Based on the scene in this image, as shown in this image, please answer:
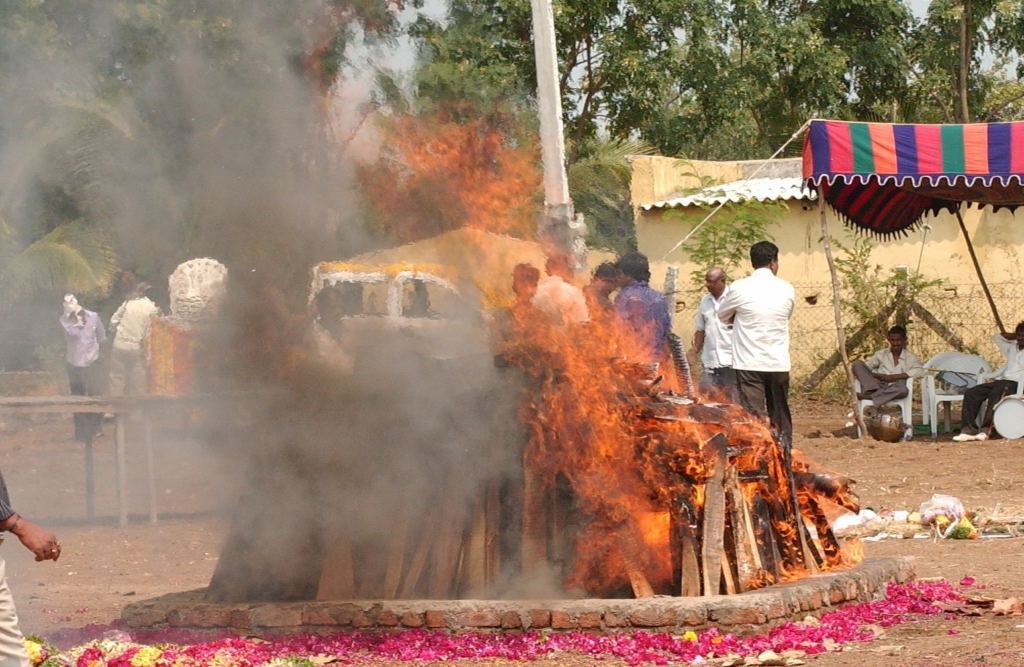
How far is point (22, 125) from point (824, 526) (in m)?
5.92

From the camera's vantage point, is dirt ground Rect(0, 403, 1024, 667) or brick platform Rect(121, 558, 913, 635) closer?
brick platform Rect(121, 558, 913, 635)

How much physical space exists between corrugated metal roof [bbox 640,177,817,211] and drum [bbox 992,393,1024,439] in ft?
20.0

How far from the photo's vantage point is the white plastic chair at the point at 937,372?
16953mm

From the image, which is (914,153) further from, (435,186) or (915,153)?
(435,186)

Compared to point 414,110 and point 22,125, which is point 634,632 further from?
point 22,125

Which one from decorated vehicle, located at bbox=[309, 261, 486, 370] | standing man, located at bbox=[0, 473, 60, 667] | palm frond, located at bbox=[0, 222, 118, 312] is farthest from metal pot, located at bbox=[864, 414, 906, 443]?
standing man, located at bbox=[0, 473, 60, 667]

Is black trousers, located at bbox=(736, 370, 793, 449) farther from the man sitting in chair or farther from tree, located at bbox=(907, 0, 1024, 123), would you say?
tree, located at bbox=(907, 0, 1024, 123)

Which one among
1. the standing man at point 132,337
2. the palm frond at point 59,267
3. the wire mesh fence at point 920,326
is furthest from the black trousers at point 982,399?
the palm frond at point 59,267

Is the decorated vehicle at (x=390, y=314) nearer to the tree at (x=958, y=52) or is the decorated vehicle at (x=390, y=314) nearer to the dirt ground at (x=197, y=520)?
the dirt ground at (x=197, y=520)

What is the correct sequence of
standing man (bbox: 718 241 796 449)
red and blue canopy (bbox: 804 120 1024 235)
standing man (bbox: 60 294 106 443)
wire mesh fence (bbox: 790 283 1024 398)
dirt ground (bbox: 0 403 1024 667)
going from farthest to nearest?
wire mesh fence (bbox: 790 283 1024 398)
standing man (bbox: 60 294 106 443)
red and blue canopy (bbox: 804 120 1024 235)
standing man (bbox: 718 241 796 449)
dirt ground (bbox: 0 403 1024 667)

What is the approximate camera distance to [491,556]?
741cm

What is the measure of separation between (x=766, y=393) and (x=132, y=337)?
713 cm

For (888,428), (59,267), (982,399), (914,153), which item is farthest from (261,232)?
(982,399)

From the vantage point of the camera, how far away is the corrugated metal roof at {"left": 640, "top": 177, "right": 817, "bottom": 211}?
21.8 meters
